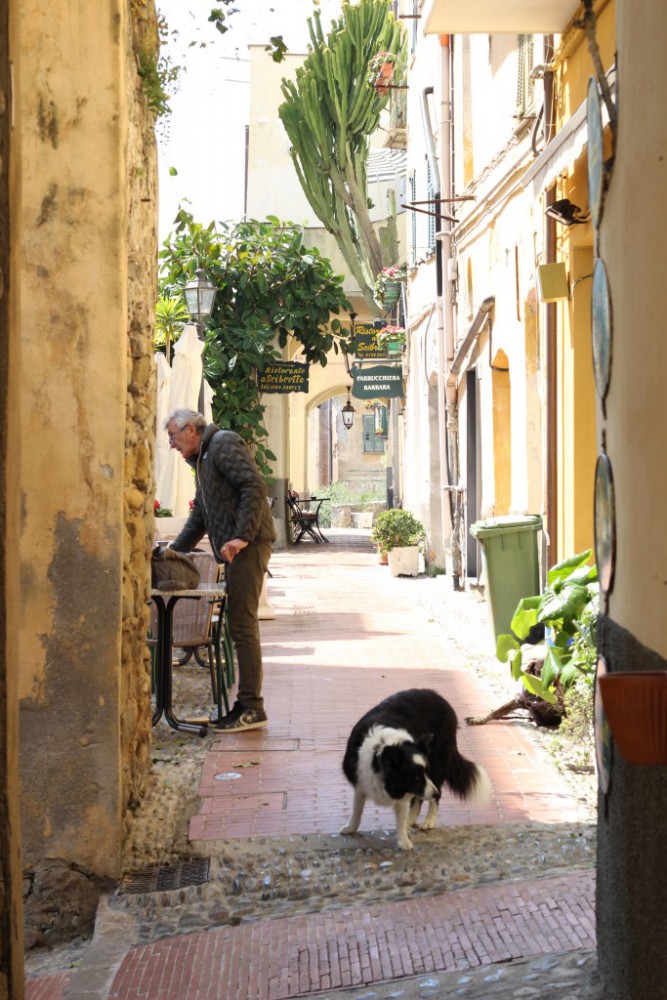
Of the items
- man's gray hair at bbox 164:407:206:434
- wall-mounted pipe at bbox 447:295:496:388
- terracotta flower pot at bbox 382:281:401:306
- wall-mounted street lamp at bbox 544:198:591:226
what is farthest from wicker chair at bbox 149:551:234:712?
terracotta flower pot at bbox 382:281:401:306

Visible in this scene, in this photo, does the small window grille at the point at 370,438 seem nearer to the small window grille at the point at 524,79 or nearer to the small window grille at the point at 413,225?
the small window grille at the point at 413,225

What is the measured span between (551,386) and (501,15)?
2673 mm

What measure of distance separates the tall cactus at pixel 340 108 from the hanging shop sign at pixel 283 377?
300cm

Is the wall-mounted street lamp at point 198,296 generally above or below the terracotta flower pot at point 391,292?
below

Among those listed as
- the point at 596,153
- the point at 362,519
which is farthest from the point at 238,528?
the point at 362,519

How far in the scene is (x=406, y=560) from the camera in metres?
17.9

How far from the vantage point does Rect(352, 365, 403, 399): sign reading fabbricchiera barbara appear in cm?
2217

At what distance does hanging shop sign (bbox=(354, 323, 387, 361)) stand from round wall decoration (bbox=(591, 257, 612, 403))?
19.8 m

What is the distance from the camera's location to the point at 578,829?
534 cm

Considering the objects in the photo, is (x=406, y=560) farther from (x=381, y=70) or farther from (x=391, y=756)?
(x=391, y=756)

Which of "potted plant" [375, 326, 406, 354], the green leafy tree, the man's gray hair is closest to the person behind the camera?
the man's gray hair

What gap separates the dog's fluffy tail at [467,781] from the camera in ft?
18.1

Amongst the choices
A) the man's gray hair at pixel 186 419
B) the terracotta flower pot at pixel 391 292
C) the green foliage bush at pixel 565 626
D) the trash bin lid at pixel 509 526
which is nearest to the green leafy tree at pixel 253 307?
the terracotta flower pot at pixel 391 292

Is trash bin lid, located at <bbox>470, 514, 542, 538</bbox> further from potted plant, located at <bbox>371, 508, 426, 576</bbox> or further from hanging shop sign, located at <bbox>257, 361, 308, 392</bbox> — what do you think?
hanging shop sign, located at <bbox>257, 361, 308, 392</bbox>
